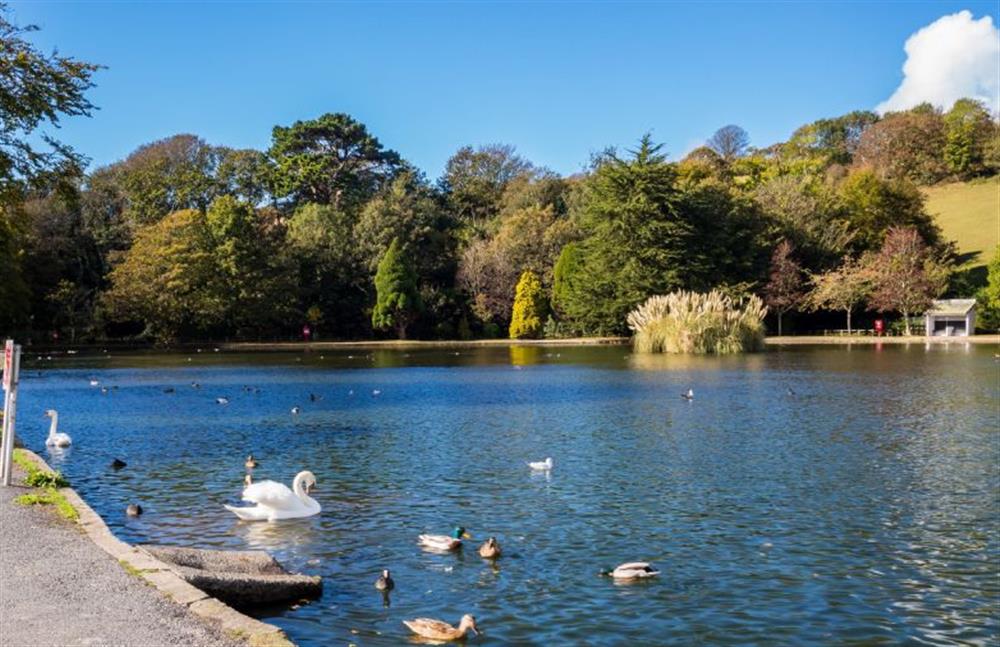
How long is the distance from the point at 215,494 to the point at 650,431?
9871 millimetres

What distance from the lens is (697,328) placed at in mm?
47156

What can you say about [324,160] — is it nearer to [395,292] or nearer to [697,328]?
[395,292]

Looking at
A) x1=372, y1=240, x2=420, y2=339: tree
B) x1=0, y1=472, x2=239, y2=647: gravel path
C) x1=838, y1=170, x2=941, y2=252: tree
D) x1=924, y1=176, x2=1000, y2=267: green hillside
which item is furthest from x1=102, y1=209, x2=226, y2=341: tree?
x1=924, y1=176, x2=1000, y2=267: green hillside

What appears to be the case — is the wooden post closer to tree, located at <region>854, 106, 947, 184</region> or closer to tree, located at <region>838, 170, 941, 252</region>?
tree, located at <region>838, 170, 941, 252</region>

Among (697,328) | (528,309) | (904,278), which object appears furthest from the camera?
(528,309)

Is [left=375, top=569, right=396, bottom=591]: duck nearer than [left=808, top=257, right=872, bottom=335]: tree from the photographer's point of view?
Yes

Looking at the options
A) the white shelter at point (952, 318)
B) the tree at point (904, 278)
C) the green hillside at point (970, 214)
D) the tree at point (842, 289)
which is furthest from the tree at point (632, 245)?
the green hillside at point (970, 214)

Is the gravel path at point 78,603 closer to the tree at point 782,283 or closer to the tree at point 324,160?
the tree at point 782,283

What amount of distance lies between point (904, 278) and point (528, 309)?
2656cm

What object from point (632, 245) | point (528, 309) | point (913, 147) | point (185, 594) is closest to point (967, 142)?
point (913, 147)

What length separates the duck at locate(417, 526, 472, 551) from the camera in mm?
10367

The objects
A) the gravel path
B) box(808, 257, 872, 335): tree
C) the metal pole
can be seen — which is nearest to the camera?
the gravel path

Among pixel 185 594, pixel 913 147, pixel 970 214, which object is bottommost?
pixel 185 594

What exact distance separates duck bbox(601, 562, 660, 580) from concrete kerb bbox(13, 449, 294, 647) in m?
3.69
